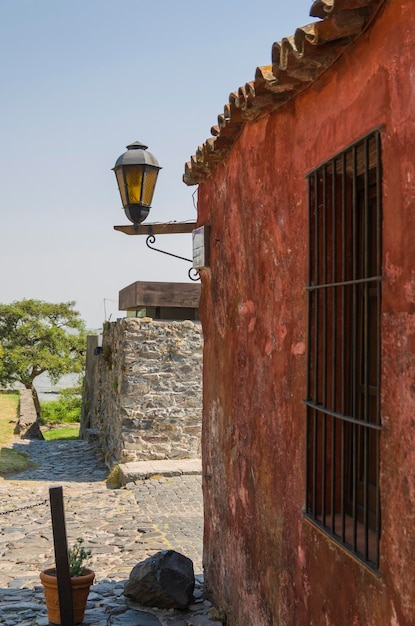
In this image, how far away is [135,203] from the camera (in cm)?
733

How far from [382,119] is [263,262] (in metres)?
1.77

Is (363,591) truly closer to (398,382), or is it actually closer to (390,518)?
(390,518)

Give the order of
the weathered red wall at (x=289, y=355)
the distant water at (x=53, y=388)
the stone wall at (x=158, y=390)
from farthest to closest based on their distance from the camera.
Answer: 1. the distant water at (x=53, y=388)
2. the stone wall at (x=158, y=390)
3. the weathered red wall at (x=289, y=355)

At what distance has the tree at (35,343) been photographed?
31516mm

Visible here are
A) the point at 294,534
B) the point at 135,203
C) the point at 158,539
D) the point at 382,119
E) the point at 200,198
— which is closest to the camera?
the point at 382,119

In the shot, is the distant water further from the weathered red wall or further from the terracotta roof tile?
the terracotta roof tile

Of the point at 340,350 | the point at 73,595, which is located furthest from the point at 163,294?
the point at 340,350

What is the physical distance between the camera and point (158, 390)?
39.9 feet

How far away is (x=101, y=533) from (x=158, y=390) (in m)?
3.86

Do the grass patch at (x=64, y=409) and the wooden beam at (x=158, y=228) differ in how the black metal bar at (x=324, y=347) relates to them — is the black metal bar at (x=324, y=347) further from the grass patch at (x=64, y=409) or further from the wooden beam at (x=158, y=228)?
the grass patch at (x=64, y=409)

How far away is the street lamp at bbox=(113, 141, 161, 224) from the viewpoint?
7320mm

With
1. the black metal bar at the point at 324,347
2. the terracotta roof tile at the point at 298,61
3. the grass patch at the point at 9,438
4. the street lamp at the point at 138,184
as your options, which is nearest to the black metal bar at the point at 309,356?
the black metal bar at the point at 324,347

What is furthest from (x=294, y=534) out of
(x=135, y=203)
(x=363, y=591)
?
(x=135, y=203)

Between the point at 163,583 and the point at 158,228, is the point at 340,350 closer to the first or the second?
the point at 163,583
